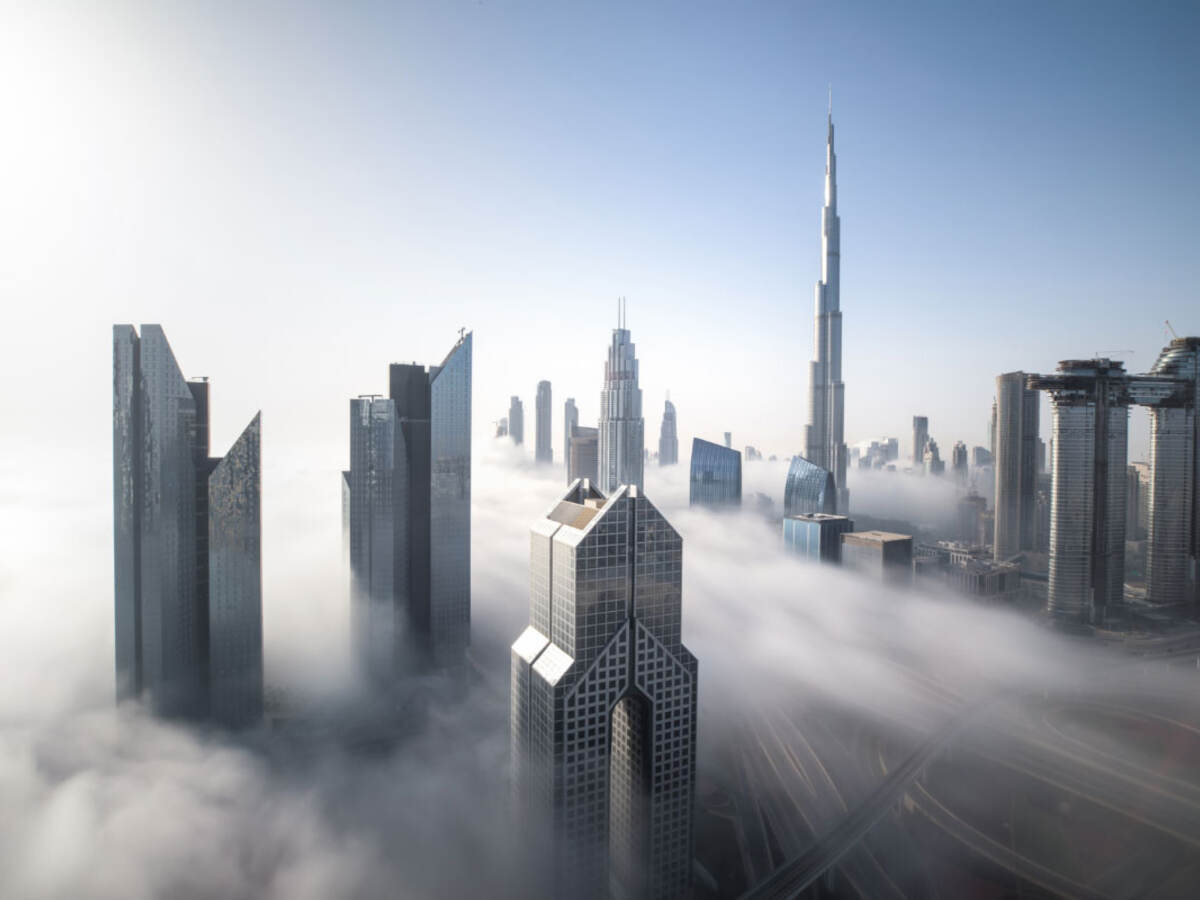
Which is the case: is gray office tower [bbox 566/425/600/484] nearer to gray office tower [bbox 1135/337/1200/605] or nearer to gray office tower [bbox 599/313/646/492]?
gray office tower [bbox 599/313/646/492]

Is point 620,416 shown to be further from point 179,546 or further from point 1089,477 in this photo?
point 179,546

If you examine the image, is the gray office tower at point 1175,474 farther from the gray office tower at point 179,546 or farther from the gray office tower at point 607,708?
the gray office tower at point 179,546

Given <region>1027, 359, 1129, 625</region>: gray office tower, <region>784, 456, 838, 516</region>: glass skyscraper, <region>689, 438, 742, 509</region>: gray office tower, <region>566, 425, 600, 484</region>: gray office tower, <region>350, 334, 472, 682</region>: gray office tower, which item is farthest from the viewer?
<region>566, 425, 600, 484</region>: gray office tower

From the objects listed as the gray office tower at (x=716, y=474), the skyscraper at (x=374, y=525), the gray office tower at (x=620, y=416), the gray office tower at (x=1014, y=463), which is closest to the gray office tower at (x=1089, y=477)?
the gray office tower at (x=1014, y=463)

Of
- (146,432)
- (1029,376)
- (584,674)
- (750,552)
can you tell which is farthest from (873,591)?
(146,432)

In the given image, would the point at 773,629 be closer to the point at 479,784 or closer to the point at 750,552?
the point at 750,552

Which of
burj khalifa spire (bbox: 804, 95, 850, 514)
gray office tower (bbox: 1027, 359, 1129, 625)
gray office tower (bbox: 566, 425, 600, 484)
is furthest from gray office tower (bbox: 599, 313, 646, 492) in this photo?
gray office tower (bbox: 1027, 359, 1129, 625)
